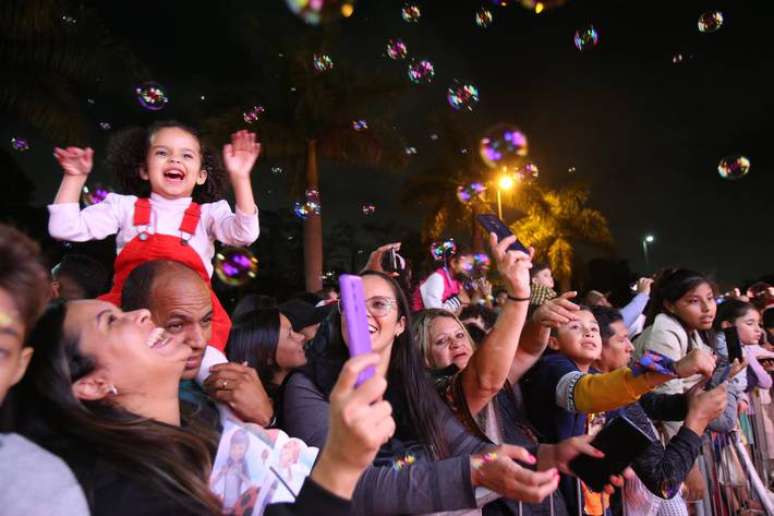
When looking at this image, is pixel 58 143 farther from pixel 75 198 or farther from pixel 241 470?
pixel 241 470

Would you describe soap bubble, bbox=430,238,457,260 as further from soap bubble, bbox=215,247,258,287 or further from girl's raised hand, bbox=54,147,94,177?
girl's raised hand, bbox=54,147,94,177

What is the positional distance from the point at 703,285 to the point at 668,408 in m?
1.56

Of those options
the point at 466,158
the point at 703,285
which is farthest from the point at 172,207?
the point at 466,158

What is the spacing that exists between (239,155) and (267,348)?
1.18 m

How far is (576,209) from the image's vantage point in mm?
32594

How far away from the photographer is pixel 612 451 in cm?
193

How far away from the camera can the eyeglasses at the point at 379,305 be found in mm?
2689

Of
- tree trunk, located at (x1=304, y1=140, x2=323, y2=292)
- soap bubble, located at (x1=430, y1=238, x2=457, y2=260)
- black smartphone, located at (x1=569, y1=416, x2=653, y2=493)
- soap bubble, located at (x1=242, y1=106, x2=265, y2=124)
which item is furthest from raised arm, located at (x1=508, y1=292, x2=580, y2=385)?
tree trunk, located at (x1=304, y1=140, x2=323, y2=292)

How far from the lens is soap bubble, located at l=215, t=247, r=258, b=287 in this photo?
13.6 feet

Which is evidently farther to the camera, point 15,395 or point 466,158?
point 466,158

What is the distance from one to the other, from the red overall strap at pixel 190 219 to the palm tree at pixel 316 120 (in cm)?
1356

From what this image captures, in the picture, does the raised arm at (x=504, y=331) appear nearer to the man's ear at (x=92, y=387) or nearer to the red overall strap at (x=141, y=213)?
the man's ear at (x=92, y=387)

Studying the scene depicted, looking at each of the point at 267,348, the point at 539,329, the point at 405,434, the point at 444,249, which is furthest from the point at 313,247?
the point at 405,434

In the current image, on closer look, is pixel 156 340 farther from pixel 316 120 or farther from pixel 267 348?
pixel 316 120
